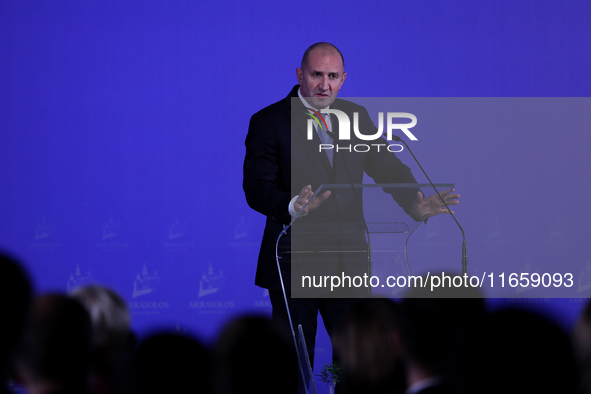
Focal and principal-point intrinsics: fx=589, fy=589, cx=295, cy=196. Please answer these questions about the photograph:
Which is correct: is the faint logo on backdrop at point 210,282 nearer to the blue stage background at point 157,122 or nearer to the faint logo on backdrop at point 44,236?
the blue stage background at point 157,122

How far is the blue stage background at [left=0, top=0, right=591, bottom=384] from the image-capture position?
3.77 m

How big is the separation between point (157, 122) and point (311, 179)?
1.97m

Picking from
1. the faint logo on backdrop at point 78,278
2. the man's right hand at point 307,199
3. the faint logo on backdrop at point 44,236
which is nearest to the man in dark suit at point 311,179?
the man's right hand at point 307,199

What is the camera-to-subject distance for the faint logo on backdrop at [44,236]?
3764 millimetres

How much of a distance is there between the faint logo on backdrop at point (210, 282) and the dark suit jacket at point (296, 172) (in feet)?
4.67

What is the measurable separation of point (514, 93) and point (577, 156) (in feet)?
2.22

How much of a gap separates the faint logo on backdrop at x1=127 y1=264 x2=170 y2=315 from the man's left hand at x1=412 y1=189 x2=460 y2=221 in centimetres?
238

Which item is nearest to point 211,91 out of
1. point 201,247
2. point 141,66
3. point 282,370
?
point 141,66

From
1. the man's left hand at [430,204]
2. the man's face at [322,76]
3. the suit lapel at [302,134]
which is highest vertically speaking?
the man's face at [322,76]

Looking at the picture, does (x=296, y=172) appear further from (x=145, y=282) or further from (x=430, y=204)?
(x=145, y=282)

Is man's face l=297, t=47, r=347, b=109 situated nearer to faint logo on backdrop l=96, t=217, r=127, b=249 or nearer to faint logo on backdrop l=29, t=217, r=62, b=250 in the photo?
faint logo on backdrop l=96, t=217, r=127, b=249

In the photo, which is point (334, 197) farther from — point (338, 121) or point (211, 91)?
point (211, 91)

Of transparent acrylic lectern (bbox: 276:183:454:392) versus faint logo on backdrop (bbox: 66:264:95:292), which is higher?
transparent acrylic lectern (bbox: 276:183:454:392)

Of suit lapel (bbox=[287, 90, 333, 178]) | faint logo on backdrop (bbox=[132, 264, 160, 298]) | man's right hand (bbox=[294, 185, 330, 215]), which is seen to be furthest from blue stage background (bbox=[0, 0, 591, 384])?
man's right hand (bbox=[294, 185, 330, 215])
